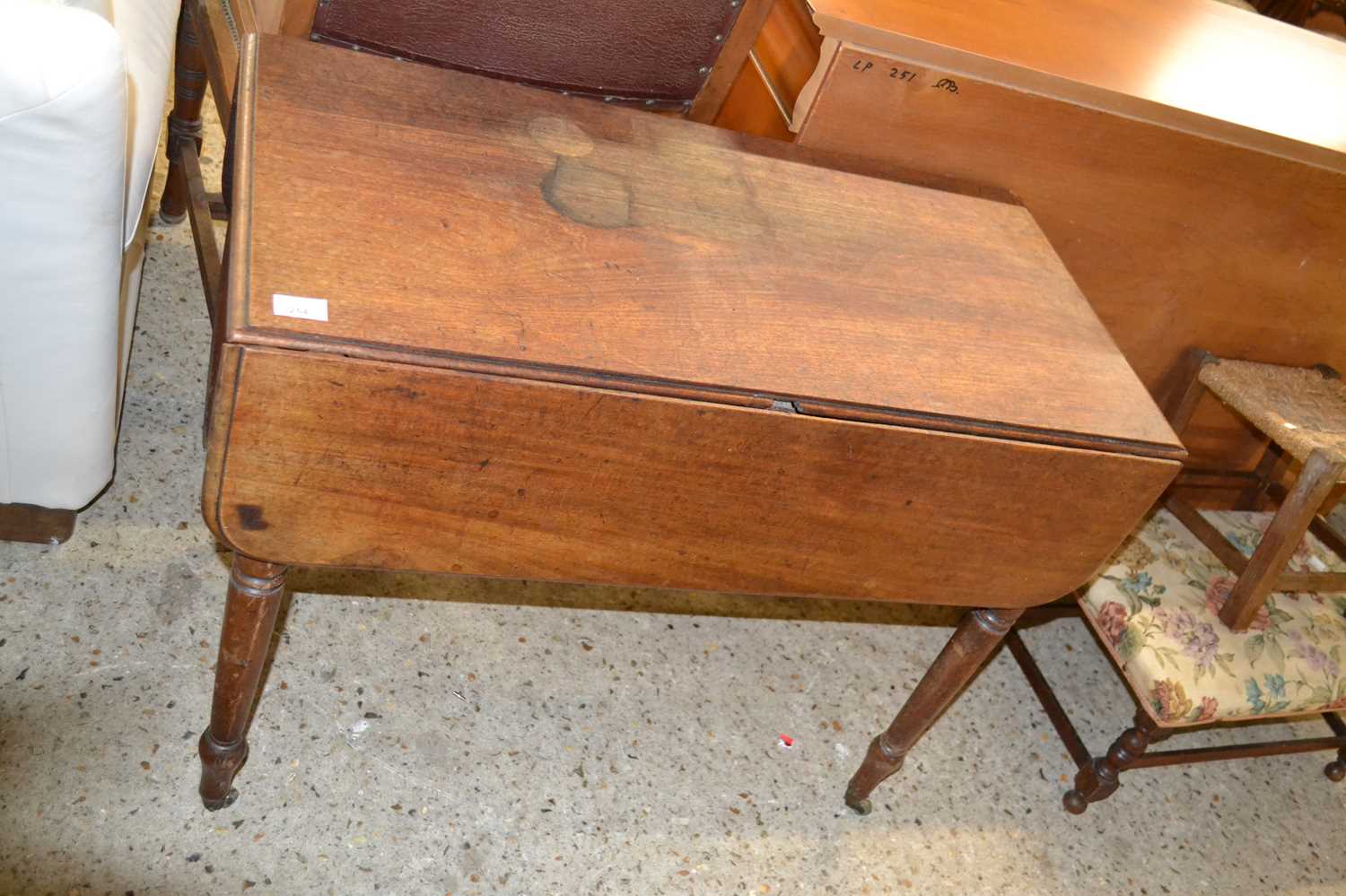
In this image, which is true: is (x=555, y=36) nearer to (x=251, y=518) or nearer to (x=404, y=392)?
(x=404, y=392)

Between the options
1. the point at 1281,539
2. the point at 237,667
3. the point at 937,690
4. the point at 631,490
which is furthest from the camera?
the point at 1281,539

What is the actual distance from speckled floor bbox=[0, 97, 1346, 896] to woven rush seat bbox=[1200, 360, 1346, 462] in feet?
2.07

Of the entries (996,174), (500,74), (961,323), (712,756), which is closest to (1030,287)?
(961,323)

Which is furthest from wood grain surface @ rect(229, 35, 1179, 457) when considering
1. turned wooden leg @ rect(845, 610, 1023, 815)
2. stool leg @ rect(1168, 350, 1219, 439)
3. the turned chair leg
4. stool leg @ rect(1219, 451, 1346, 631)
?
the turned chair leg

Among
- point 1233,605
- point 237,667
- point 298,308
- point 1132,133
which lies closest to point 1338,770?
point 1233,605

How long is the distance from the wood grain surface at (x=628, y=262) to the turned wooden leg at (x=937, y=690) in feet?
1.06

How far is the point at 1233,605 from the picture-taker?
1779 millimetres

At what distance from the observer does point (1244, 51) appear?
76.2 inches

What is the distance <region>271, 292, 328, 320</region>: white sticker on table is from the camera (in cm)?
99

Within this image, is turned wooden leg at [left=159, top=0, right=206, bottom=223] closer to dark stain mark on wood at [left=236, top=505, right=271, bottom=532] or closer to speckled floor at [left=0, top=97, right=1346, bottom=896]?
speckled floor at [left=0, top=97, right=1346, bottom=896]

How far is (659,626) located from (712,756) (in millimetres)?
253

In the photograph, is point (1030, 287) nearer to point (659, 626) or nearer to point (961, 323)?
point (961, 323)

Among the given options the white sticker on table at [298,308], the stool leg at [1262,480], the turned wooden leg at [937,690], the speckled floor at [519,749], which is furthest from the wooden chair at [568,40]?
the stool leg at [1262,480]

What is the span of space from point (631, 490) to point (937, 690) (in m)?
0.65
